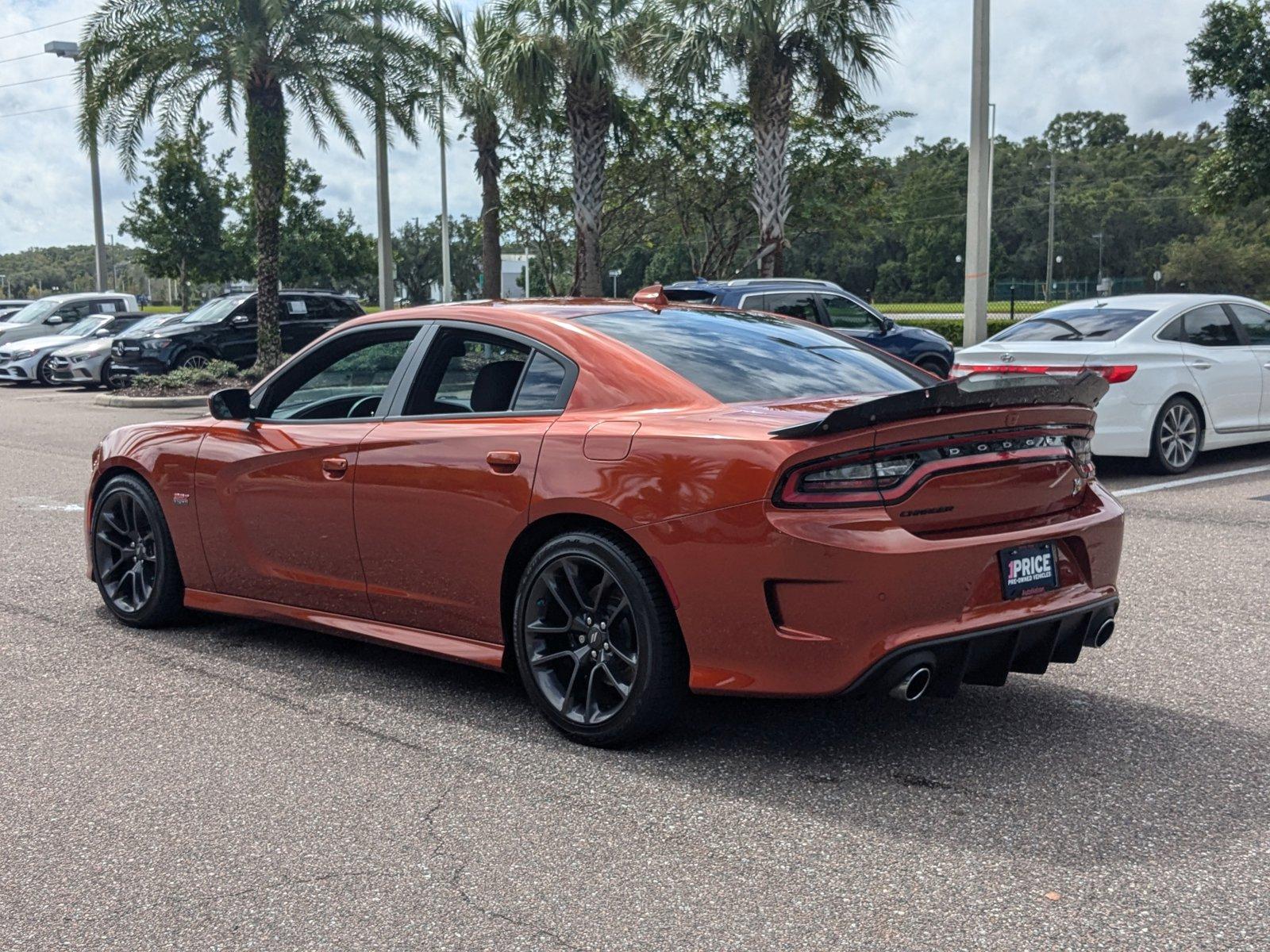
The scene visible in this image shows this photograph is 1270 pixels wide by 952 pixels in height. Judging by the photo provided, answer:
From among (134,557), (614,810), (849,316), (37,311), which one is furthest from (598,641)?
(37,311)

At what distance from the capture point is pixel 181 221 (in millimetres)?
44625

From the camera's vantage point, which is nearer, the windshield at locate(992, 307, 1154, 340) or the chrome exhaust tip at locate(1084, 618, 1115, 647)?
the chrome exhaust tip at locate(1084, 618, 1115, 647)

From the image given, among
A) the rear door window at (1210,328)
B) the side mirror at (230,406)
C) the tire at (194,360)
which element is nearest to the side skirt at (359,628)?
the side mirror at (230,406)

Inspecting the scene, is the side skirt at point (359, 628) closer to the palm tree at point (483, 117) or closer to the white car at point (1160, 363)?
the white car at point (1160, 363)

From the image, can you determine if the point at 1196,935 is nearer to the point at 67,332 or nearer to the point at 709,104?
the point at 67,332

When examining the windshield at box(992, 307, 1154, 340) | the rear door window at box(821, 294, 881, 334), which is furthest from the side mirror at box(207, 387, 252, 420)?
the rear door window at box(821, 294, 881, 334)

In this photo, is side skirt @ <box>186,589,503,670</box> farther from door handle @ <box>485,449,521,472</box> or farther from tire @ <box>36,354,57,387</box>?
tire @ <box>36,354,57,387</box>

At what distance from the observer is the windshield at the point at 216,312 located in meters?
25.2

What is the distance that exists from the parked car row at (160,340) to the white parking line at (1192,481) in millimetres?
15953

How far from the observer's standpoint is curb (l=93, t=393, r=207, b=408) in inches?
871

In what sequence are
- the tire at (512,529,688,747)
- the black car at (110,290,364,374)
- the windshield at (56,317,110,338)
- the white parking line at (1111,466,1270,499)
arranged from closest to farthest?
the tire at (512,529,688,747), the white parking line at (1111,466,1270,499), the black car at (110,290,364,374), the windshield at (56,317,110,338)

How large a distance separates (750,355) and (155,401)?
19417mm

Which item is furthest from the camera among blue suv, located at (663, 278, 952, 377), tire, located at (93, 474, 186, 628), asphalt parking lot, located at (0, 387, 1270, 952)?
blue suv, located at (663, 278, 952, 377)

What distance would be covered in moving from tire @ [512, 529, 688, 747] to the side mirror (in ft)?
5.99
